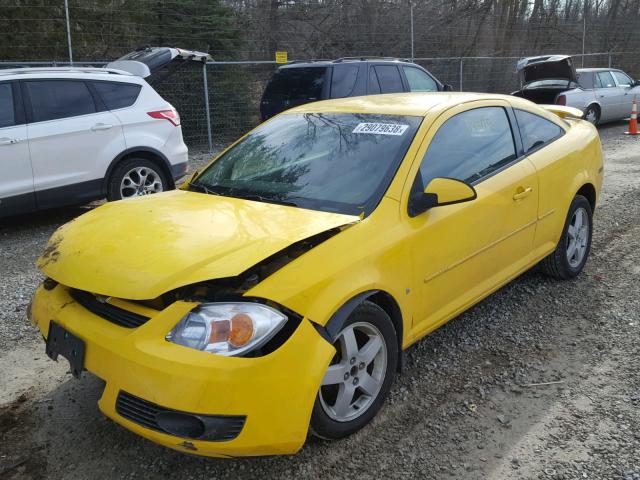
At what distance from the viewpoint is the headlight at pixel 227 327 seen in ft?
7.89

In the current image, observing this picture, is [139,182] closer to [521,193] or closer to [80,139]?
[80,139]

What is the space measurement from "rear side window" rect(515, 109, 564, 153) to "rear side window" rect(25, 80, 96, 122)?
16.0ft

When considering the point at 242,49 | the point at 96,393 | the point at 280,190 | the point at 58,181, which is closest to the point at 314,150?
the point at 280,190

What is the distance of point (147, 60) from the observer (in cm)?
880

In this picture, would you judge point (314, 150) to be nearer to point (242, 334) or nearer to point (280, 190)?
point (280, 190)

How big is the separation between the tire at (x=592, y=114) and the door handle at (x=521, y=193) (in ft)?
37.8

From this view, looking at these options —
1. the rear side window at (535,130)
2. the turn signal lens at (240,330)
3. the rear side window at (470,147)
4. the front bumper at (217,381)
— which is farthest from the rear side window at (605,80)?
the turn signal lens at (240,330)

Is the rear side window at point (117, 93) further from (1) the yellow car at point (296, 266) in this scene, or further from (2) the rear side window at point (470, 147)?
(2) the rear side window at point (470, 147)

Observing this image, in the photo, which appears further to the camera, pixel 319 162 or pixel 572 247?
pixel 572 247

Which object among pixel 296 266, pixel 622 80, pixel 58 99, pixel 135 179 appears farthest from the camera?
pixel 622 80

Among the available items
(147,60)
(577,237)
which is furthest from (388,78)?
(577,237)

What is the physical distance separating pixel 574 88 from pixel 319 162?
12.1 m

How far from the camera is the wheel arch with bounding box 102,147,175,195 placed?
6.99m

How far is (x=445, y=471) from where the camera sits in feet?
8.89
